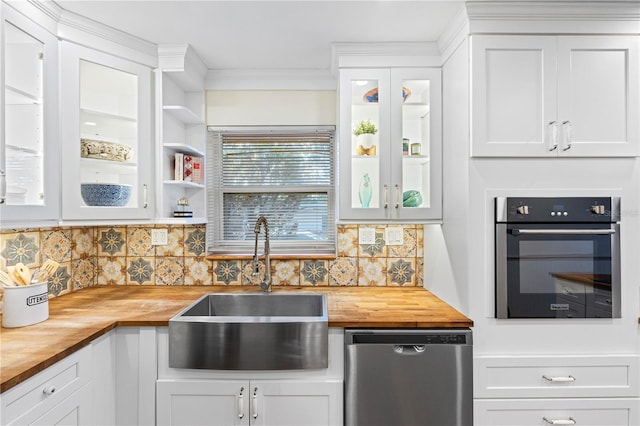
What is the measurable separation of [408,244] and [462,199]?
0.74 metres

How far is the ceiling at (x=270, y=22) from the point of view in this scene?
1698mm

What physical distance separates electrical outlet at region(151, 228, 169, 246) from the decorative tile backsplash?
0.07 feet

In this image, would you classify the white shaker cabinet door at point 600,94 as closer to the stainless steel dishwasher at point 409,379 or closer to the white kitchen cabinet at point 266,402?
the stainless steel dishwasher at point 409,379

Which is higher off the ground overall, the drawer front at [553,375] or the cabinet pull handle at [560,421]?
the drawer front at [553,375]

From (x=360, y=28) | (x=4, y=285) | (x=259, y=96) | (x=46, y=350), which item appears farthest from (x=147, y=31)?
(x=46, y=350)

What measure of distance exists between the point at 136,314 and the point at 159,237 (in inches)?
30.9

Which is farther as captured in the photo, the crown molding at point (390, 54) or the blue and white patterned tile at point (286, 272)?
the blue and white patterned tile at point (286, 272)

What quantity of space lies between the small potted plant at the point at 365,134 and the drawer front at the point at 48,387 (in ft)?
5.29

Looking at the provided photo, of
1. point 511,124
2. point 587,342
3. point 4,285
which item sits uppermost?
point 511,124

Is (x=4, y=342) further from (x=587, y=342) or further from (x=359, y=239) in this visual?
(x=587, y=342)

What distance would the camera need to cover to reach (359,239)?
2479 millimetres

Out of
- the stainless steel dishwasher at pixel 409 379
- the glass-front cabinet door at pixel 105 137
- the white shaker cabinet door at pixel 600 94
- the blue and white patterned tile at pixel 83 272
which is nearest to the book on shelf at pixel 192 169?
the glass-front cabinet door at pixel 105 137

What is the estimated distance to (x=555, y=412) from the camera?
168cm

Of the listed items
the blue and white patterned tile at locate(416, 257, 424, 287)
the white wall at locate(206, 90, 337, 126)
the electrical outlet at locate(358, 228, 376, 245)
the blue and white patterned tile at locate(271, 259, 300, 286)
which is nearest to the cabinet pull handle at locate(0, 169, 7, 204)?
the white wall at locate(206, 90, 337, 126)
